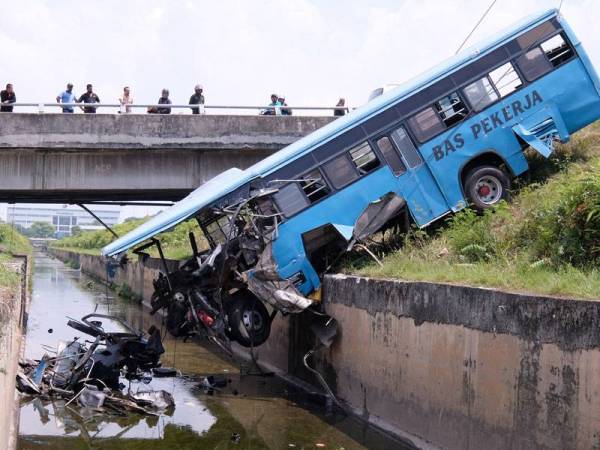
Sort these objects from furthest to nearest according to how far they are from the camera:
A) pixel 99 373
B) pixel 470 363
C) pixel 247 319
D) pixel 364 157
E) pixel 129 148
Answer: pixel 129 148 → pixel 364 157 → pixel 247 319 → pixel 99 373 → pixel 470 363

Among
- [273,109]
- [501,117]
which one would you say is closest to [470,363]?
[501,117]

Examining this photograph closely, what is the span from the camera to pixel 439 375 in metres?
11.8

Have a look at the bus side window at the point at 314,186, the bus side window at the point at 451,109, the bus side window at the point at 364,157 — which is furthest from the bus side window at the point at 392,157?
the bus side window at the point at 314,186

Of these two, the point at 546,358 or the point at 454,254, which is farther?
the point at 454,254

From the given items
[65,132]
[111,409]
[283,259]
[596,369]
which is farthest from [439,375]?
[65,132]

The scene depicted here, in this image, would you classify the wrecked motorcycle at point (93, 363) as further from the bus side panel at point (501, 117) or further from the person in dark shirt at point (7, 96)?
the person in dark shirt at point (7, 96)

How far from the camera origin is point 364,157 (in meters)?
16.3

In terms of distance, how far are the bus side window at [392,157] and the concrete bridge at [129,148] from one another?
6.30m

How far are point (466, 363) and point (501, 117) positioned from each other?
706 centimetres

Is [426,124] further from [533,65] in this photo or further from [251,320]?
[251,320]

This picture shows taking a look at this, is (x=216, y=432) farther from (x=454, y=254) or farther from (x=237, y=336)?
(x=454, y=254)

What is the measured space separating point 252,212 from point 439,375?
5.36m

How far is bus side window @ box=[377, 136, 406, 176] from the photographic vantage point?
16.4 meters

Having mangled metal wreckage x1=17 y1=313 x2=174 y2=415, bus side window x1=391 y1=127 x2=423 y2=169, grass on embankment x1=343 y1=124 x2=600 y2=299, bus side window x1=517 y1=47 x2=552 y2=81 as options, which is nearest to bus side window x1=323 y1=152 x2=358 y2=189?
bus side window x1=391 y1=127 x2=423 y2=169
